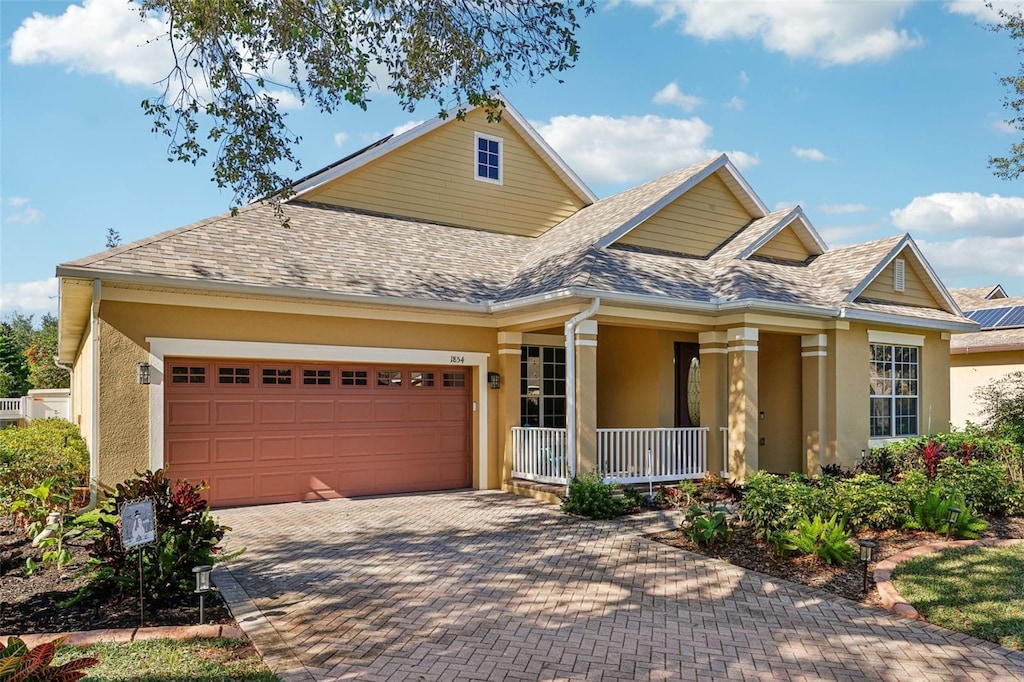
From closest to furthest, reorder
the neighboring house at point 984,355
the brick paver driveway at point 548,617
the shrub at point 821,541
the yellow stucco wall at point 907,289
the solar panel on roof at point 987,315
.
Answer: the brick paver driveway at point 548,617 < the shrub at point 821,541 < the yellow stucco wall at point 907,289 < the neighboring house at point 984,355 < the solar panel on roof at point 987,315

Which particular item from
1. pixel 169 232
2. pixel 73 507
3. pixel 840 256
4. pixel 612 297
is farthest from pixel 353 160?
pixel 840 256

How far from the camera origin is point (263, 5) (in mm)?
8273

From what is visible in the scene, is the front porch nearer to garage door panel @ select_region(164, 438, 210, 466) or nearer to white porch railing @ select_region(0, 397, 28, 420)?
garage door panel @ select_region(164, 438, 210, 466)

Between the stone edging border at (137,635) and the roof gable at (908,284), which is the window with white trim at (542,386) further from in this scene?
the stone edging border at (137,635)

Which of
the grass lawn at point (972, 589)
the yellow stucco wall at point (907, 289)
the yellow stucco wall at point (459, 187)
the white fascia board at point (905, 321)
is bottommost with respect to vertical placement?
the grass lawn at point (972, 589)

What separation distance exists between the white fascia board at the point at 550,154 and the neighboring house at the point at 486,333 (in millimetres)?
58

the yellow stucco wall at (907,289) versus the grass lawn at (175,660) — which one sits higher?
the yellow stucco wall at (907,289)

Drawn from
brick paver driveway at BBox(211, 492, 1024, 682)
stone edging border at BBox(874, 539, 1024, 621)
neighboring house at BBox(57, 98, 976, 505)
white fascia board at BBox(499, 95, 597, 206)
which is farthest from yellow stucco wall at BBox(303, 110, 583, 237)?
stone edging border at BBox(874, 539, 1024, 621)

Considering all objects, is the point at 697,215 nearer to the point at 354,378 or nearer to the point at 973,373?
the point at 354,378

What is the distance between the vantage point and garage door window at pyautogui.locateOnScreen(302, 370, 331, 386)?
11.4m

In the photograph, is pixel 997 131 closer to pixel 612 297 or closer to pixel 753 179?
pixel 753 179

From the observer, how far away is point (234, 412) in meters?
10.8

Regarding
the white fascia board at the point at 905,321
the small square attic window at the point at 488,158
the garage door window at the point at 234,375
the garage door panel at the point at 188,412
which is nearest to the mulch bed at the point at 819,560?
the white fascia board at the point at 905,321

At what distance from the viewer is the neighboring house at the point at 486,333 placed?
34.0ft
